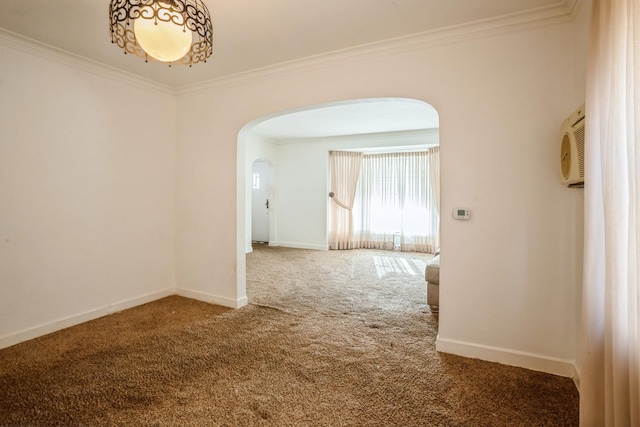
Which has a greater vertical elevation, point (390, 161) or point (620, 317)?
point (390, 161)

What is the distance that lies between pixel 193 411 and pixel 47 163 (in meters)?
2.42

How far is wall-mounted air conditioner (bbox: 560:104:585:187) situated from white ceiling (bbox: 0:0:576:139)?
2.73 feet

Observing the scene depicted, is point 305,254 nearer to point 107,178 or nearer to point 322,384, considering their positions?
point 107,178

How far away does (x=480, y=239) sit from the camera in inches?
90.5

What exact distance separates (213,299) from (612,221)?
11.0 feet

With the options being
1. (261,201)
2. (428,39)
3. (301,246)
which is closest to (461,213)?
(428,39)

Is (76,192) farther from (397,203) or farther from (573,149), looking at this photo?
(397,203)

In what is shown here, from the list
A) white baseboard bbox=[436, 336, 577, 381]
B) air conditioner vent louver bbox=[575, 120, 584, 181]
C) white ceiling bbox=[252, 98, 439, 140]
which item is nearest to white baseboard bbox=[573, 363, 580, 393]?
white baseboard bbox=[436, 336, 577, 381]

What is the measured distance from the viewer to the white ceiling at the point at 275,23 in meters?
2.03

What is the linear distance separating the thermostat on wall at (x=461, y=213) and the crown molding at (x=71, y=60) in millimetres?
3322

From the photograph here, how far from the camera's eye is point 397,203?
6.89m

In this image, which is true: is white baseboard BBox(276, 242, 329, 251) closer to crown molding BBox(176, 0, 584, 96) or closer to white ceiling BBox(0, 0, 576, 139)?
crown molding BBox(176, 0, 584, 96)

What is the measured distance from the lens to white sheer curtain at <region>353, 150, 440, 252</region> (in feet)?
21.7

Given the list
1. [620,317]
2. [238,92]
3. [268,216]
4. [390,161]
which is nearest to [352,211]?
[390,161]
